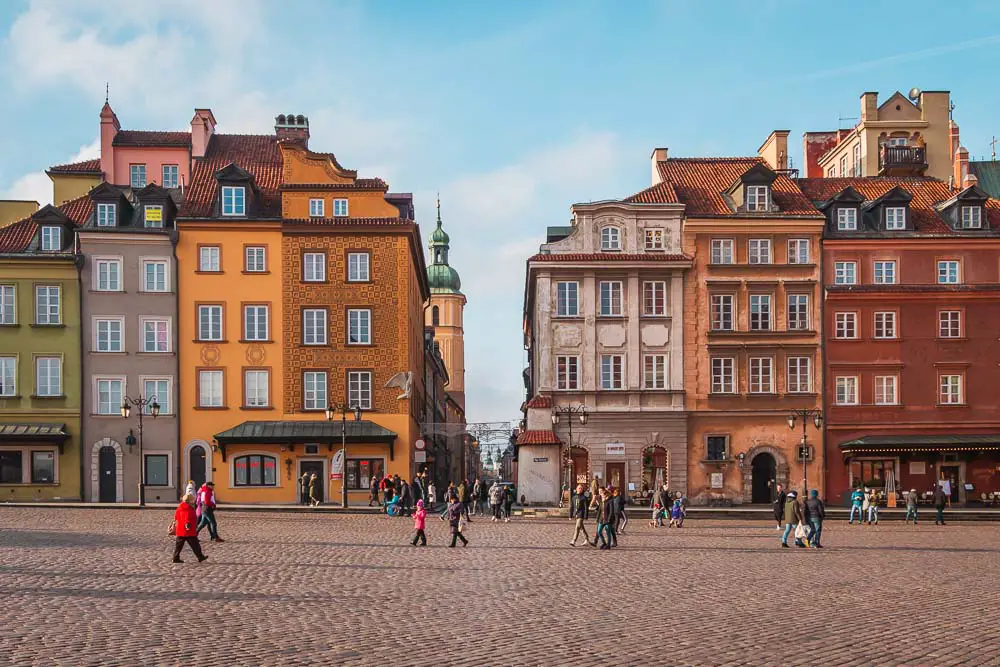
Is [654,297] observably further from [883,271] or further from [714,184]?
[883,271]

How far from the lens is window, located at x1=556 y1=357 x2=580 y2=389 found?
59.2 meters

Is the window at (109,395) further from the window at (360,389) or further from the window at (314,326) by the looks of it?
the window at (360,389)

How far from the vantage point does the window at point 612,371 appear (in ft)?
194

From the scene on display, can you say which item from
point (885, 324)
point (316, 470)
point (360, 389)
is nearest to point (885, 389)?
point (885, 324)

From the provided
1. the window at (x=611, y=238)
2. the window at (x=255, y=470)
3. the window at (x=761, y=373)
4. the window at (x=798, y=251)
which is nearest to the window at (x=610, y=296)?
the window at (x=611, y=238)

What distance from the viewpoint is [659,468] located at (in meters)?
59.2

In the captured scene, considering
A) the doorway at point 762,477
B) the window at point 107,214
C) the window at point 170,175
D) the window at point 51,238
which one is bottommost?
the doorway at point 762,477

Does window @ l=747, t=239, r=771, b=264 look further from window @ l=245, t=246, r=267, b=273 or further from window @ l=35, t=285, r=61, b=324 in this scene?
window @ l=35, t=285, r=61, b=324

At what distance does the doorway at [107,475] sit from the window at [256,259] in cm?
1022

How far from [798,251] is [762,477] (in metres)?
10.6

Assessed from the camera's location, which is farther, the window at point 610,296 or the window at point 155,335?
the window at point 610,296

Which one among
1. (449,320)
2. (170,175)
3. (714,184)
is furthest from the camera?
(449,320)

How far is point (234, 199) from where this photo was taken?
58.8m

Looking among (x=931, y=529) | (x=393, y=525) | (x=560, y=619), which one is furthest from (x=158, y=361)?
(x=560, y=619)
